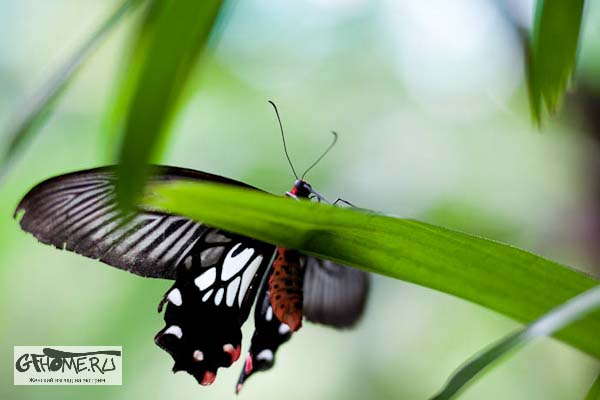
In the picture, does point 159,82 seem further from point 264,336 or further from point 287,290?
point 264,336

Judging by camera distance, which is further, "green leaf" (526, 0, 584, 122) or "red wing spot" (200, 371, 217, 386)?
"red wing spot" (200, 371, 217, 386)

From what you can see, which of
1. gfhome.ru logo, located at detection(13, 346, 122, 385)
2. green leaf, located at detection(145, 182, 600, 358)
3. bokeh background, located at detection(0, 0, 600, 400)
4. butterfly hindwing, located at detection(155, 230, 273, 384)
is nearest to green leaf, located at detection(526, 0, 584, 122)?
green leaf, located at detection(145, 182, 600, 358)

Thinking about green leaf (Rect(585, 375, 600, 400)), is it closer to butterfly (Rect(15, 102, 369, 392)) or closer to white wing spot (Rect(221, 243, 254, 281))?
butterfly (Rect(15, 102, 369, 392))

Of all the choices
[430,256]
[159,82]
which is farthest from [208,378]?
[159,82]

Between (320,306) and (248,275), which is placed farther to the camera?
(320,306)

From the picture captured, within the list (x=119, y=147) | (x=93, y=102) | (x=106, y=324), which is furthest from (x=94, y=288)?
(x=119, y=147)
